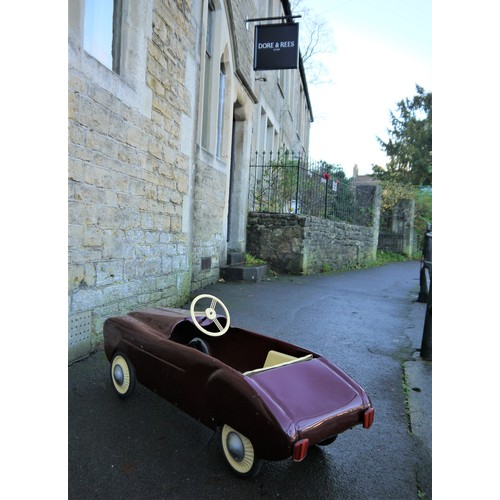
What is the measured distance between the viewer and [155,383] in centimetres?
146

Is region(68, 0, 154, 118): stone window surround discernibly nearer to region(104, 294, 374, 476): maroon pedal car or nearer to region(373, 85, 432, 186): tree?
region(104, 294, 374, 476): maroon pedal car

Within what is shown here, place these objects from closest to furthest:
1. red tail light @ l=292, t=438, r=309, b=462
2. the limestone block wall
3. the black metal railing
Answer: red tail light @ l=292, t=438, r=309, b=462, the limestone block wall, the black metal railing

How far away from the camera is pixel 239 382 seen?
1.13 m

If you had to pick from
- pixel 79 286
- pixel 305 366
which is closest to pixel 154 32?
pixel 79 286

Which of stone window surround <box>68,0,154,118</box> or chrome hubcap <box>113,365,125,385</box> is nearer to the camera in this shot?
stone window surround <box>68,0,154,118</box>

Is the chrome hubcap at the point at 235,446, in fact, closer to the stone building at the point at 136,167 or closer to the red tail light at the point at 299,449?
the red tail light at the point at 299,449

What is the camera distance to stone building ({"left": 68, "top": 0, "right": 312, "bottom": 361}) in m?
1.43

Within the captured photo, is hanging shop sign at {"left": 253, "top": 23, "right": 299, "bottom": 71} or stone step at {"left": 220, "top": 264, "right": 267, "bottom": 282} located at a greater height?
hanging shop sign at {"left": 253, "top": 23, "right": 299, "bottom": 71}

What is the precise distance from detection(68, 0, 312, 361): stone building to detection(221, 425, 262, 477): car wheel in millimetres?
550

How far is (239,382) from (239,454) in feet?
0.71

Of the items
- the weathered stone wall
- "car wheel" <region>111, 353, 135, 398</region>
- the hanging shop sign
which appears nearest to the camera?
"car wheel" <region>111, 353, 135, 398</region>

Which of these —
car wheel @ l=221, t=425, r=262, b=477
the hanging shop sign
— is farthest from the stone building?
the hanging shop sign
